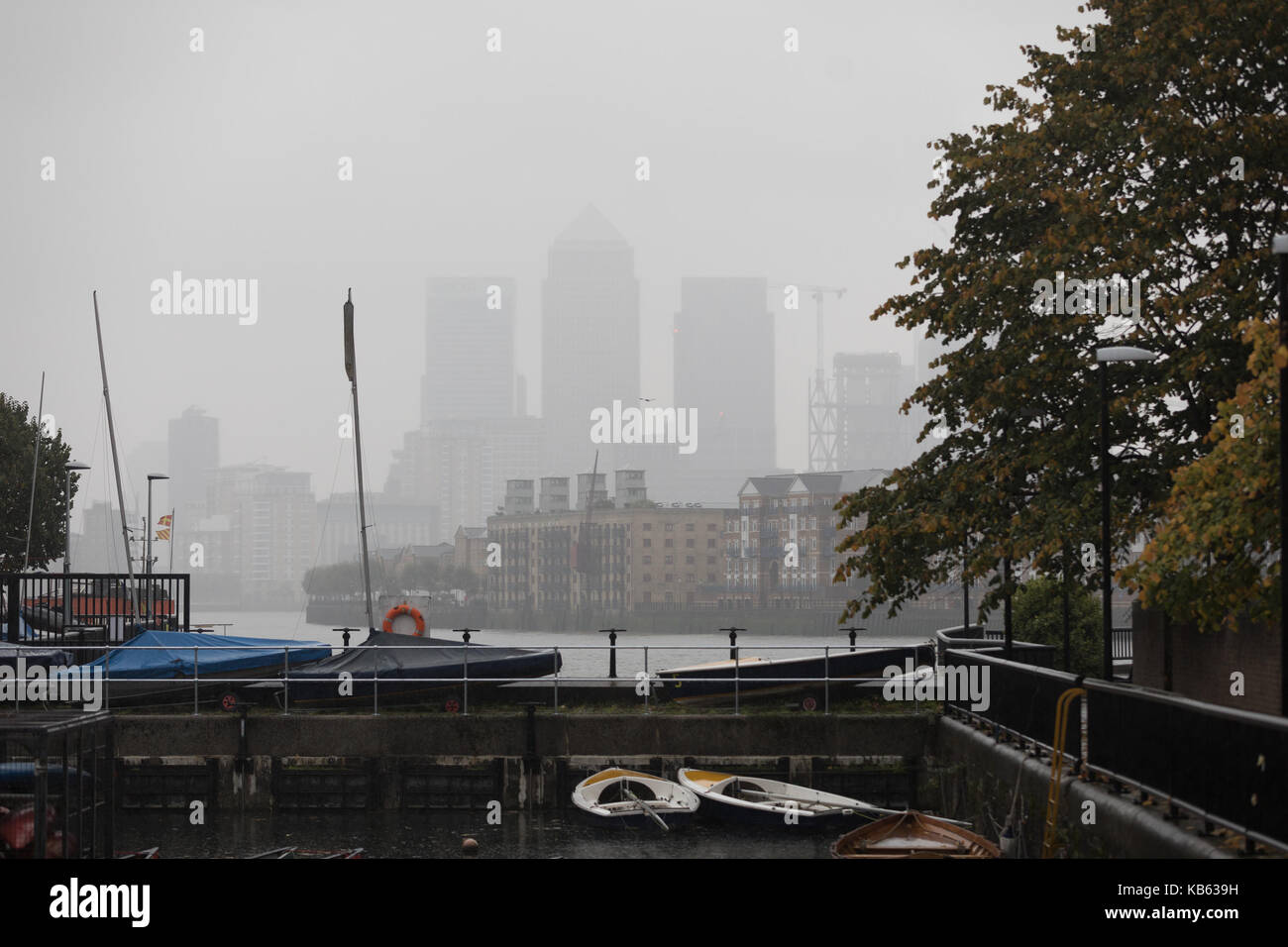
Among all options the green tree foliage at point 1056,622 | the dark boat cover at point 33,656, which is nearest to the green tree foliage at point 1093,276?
the green tree foliage at point 1056,622

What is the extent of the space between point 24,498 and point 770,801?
2231 inches

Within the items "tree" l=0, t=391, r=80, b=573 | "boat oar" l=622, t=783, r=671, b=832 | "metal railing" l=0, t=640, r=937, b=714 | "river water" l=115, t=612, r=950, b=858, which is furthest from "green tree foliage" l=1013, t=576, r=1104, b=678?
"tree" l=0, t=391, r=80, b=573

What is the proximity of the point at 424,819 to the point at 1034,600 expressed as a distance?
19.0 meters

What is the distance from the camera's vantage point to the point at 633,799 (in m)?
29.7

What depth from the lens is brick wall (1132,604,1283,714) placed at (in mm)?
23312

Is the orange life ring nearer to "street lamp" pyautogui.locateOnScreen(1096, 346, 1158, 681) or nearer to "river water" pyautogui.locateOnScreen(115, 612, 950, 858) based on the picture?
"river water" pyautogui.locateOnScreen(115, 612, 950, 858)

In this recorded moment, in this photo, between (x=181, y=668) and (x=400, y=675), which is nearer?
(x=400, y=675)

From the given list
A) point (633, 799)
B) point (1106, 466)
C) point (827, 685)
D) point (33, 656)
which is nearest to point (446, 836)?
point (633, 799)

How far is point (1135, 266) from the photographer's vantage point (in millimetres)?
26078

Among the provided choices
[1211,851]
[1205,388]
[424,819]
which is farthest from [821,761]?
[1211,851]

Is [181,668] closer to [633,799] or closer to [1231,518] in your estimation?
[633,799]

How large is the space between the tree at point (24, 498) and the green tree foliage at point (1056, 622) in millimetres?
50641
